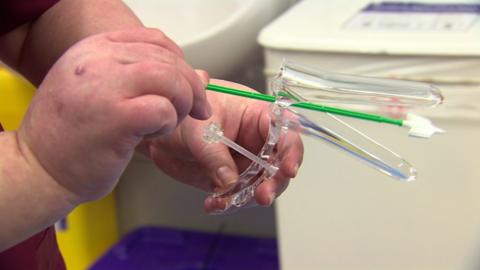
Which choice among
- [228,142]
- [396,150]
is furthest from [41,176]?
[396,150]

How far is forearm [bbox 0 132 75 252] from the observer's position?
352mm

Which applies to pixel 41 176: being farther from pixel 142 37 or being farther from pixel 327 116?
pixel 327 116

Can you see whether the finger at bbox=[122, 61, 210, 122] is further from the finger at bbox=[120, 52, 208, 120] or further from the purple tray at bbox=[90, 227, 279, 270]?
the purple tray at bbox=[90, 227, 279, 270]

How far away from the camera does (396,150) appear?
808 mm

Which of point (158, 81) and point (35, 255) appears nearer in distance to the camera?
point (158, 81)

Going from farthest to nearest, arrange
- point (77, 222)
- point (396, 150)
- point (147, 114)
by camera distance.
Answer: point (77, 222) < point (396, 150) < point (147, 114)

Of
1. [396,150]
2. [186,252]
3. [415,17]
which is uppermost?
[415,17]

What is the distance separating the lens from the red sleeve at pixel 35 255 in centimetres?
45

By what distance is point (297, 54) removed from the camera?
79 centimetres

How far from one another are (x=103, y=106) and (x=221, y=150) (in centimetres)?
15

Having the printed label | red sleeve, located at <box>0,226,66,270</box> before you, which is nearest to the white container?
the printed label

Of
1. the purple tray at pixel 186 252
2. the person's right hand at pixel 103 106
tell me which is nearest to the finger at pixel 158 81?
the person's right hand at pixel 103 106

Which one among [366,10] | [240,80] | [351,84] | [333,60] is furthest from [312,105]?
[240,80]

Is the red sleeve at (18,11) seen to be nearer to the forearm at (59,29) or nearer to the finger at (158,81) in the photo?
the forearm at (59,29)
